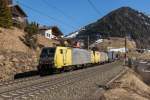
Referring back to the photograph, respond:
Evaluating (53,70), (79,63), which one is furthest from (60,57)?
(79,63)

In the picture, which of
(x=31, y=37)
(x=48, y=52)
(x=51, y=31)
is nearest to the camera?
(x=48, y=52)

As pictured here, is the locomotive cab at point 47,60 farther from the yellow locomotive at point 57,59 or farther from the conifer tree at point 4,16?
the conifer tree at point 4,16

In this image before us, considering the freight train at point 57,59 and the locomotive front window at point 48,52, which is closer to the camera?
the freight train at point 57,59

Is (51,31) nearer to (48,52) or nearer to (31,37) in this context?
(31,37)

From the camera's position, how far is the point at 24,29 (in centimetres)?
7856

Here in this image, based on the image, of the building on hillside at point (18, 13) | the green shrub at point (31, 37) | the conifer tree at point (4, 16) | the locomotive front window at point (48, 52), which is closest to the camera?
the locomotive front window at point (48, 52)

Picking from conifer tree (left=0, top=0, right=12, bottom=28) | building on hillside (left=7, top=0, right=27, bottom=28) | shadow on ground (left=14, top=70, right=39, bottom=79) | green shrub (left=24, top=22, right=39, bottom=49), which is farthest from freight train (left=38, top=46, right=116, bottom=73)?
building on hillside (left=7, top=0, right=27, bottom=28)

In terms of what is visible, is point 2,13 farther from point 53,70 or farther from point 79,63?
point 53,70

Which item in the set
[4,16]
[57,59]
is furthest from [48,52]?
[4,16]

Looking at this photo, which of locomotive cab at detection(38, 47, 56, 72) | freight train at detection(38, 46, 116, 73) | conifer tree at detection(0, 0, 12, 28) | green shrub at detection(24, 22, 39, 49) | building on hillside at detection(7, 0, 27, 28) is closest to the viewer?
locomotive cab at detection(38, 47, 56, 72)

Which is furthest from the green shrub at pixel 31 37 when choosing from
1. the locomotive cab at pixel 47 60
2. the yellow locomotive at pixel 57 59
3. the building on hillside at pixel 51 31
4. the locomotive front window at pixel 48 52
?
the building on hillside at pixel 51 31

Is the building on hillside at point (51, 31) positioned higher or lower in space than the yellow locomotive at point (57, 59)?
higher

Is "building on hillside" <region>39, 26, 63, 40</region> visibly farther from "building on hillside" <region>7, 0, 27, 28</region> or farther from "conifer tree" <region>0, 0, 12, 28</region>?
"conifer tree" <region>0, 0, 12, 28</region>

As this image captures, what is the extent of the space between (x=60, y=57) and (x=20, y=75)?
5.14 meters
